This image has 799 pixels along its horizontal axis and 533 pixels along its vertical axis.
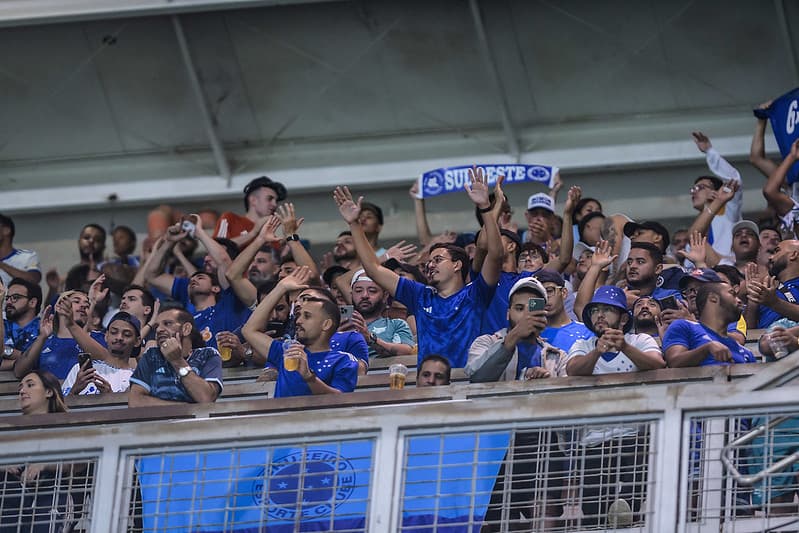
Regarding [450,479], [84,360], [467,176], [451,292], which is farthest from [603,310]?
[467,176]

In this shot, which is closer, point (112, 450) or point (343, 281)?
point (112, 450)

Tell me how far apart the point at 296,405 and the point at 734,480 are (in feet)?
8.05

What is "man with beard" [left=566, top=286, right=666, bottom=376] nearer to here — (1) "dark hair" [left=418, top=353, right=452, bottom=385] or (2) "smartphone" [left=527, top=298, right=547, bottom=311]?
(2) "smartphone" [left=527, top=298, right=547, bottom=311]

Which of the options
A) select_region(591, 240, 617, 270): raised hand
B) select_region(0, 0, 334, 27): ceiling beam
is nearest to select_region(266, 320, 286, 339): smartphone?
select_region(591, 240, 617, 270): raised hand

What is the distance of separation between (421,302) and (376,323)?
1.04 m

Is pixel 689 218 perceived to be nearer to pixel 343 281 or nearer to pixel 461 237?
pixel 461 237

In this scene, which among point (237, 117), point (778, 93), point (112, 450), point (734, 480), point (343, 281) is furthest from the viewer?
point (237, 117)

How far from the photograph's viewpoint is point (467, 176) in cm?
1422

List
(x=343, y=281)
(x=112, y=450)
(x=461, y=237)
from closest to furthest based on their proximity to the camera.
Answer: (x=112, y=450) → (x=343, y=281) → (x=461, y=237)

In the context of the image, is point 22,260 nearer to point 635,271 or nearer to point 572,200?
point 572,200

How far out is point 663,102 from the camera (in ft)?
52.3

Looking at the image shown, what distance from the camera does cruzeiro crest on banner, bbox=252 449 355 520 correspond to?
7.65 metres

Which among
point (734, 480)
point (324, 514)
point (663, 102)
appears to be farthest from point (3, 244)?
point (734, 480)

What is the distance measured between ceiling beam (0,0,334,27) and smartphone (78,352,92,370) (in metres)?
4.98
